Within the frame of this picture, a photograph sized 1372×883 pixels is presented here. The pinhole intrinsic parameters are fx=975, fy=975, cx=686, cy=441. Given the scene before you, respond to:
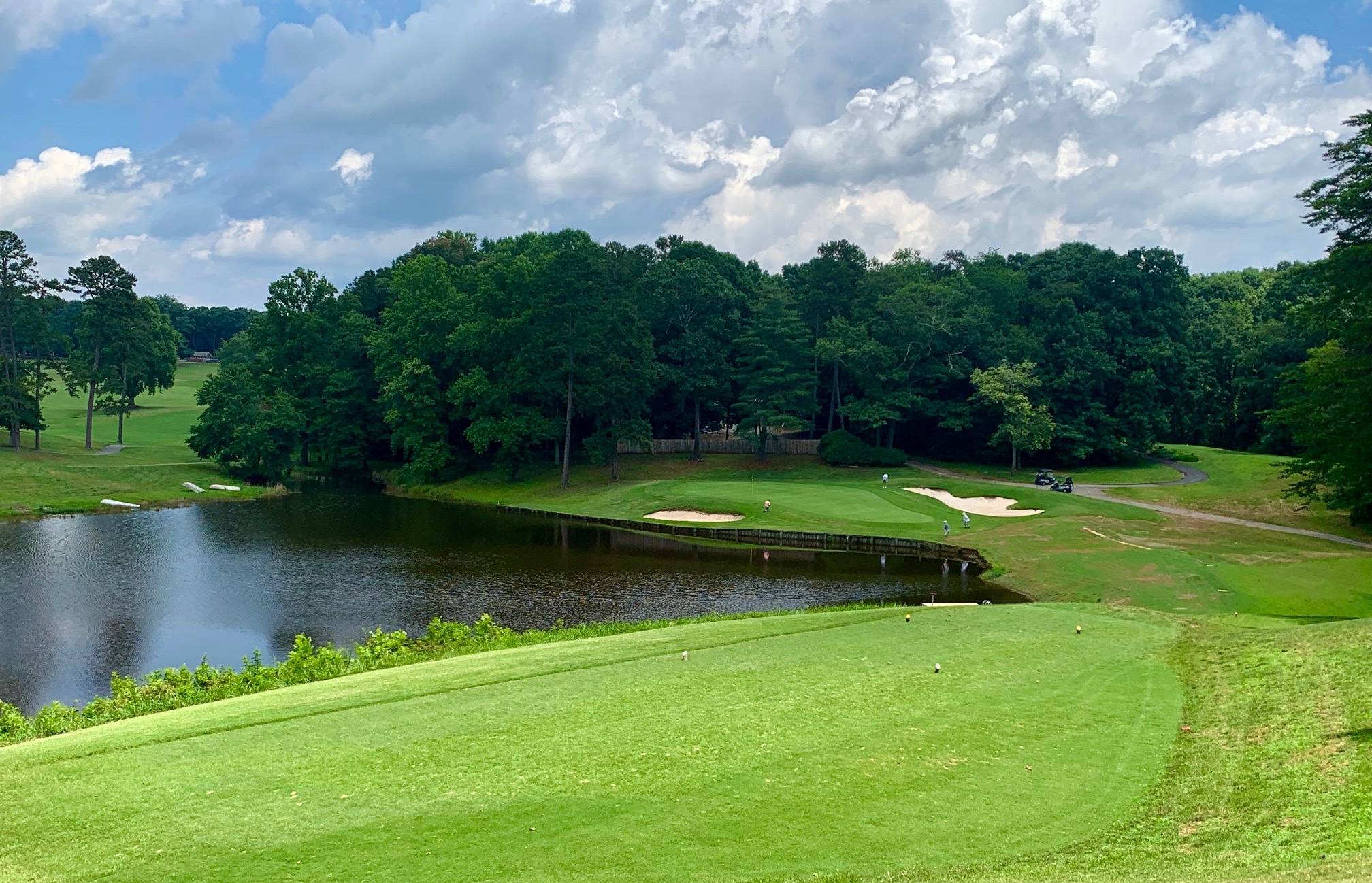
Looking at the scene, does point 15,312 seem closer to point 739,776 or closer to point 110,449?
point 110,449

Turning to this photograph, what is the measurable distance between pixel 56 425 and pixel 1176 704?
318ft

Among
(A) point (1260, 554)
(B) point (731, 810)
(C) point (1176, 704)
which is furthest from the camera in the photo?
(A) point (1260, 554)

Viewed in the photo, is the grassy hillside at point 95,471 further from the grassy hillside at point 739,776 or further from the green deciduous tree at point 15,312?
the grassy hillside at point 739,776

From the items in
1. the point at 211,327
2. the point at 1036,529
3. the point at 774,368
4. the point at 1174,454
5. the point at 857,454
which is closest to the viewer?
the point at 1036,529

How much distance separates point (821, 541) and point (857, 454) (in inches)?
847

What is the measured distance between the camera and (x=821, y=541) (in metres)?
45.1

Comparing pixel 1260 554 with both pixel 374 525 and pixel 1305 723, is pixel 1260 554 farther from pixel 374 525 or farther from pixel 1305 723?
pixel 374 525

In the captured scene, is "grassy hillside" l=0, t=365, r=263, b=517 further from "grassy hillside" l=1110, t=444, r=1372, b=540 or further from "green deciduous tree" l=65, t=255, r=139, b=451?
"grassy hillside" l=1110, t=444, r=1372, b=540

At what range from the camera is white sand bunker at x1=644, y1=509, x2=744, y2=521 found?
5056 centimetres

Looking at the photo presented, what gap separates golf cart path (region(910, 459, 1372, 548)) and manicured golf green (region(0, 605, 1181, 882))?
27962 mm

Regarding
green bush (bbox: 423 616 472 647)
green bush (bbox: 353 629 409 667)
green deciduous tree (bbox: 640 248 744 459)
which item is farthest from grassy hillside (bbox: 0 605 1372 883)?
green deciduous tree (bbox: 640 248 744 459)

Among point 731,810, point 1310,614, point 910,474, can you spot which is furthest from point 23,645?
point 910,474

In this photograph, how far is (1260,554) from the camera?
36.1 metres

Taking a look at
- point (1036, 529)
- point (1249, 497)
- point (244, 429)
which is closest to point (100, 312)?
point (244, 429)
